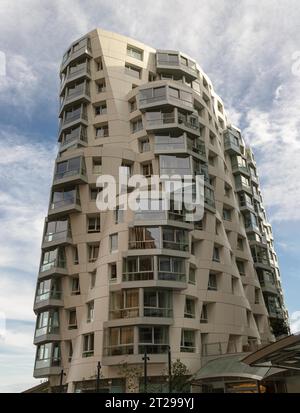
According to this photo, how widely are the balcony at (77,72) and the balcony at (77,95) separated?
37.5 inches

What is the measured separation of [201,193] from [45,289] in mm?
20736

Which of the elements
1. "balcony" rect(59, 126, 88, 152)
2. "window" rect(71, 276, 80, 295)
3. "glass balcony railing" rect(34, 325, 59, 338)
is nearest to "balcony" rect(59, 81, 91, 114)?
"balcony" rect(59, 126, 88, 152)

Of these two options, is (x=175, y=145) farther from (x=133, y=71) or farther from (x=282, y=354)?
(x=282, y=354)

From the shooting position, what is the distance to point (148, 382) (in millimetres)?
36750

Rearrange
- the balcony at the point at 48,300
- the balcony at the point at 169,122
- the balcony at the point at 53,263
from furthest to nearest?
1. the balcony at the point at 169,122
2. the balcony at the point at 53,263
3. the balcony at the point at 48,300

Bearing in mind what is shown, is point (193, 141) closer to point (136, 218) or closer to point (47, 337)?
point (136, 218)

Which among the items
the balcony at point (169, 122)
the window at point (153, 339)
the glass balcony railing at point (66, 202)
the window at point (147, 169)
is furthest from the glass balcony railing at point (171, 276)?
the balcony at point (169, 122)

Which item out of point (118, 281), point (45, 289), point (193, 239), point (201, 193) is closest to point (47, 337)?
point (45, 289)

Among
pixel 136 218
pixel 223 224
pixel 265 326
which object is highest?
pixel 223 224

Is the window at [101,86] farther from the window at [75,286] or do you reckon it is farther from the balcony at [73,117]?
the window at [75,286]

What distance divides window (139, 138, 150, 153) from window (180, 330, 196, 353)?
72.6 ft

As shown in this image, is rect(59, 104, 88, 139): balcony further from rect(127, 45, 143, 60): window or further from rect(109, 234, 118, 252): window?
rect(109, 234, 118, 252): window

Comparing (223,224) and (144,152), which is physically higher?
(144,152)

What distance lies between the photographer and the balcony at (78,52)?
5619 cm
